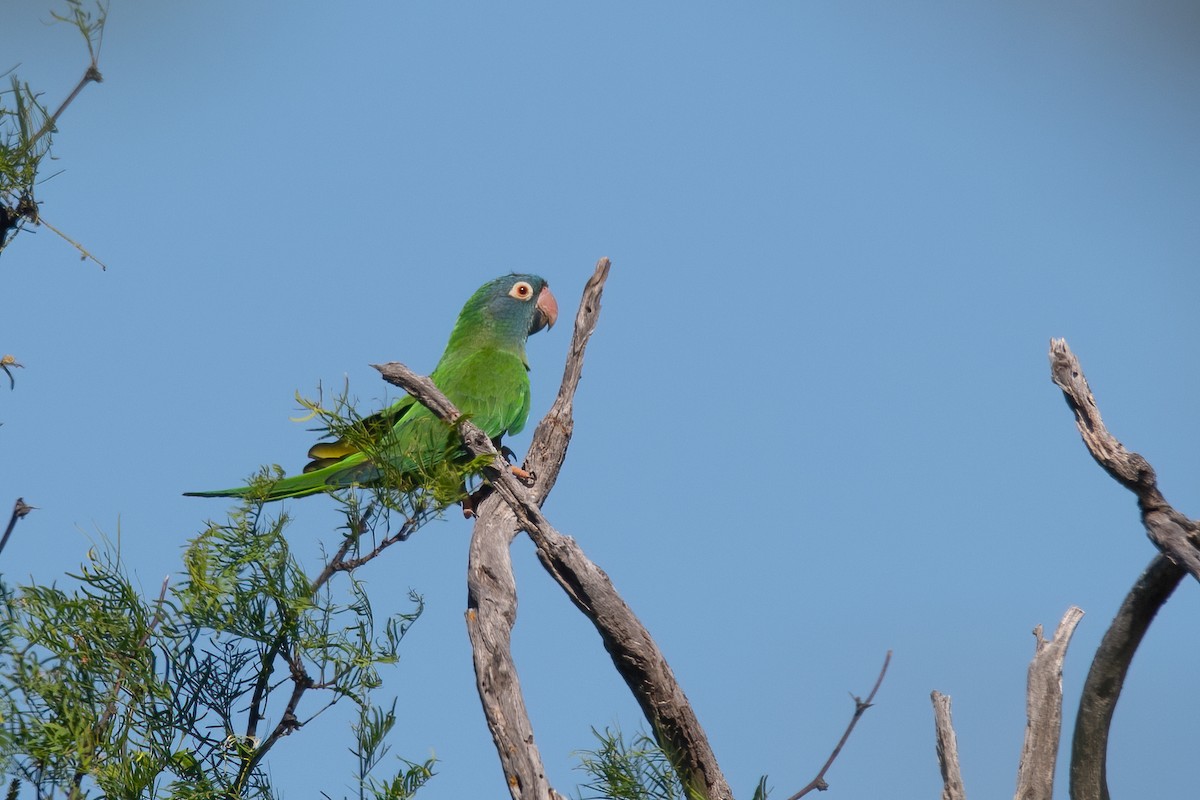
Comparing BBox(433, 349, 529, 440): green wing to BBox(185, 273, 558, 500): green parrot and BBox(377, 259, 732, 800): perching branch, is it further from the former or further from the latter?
BBox(377, 259, 732, 800): perching branch

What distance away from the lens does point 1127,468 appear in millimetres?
2986

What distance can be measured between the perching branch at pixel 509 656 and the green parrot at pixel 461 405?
23cm

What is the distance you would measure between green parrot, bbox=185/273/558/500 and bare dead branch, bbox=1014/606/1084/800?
1.96 metres

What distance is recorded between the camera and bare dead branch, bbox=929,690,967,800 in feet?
10.00

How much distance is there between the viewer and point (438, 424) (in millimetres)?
3889

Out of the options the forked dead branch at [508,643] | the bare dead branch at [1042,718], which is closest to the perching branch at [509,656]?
the forked dead branch at [508,643]

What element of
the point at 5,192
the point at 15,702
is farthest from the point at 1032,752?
the point at 5,192

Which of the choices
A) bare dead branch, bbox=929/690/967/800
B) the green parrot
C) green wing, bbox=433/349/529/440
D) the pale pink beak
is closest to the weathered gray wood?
bare dead branch, bbox=929/690/967/800

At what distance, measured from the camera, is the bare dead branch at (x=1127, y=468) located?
9.37 feet

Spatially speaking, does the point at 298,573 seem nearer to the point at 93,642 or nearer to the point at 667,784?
the point at 93,642

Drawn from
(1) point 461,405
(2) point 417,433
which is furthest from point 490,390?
(2) point 417,433

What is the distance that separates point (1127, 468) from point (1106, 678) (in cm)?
61

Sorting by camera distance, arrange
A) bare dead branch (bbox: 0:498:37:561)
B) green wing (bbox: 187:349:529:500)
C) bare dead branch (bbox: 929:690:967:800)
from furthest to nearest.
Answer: green wing (bbox: 187:349:529:500) < bare dead branch (bbox: 929:690:967:800) < bare dead branch (bbox: 0:498:37:561)

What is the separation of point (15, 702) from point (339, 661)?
85cm
